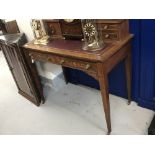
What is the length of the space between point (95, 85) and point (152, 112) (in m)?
0.65

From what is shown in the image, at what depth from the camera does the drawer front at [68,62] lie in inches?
50.9

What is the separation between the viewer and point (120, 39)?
4.55ft

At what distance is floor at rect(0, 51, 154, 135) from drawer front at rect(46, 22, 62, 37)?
720 millimetres

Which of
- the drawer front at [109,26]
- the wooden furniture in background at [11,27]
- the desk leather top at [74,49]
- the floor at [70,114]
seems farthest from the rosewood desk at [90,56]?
the wooden furniture in background at [11,27]

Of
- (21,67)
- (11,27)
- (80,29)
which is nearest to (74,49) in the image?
(80,29)

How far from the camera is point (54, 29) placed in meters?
1.70

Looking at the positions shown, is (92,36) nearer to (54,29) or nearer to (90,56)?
(90,56)

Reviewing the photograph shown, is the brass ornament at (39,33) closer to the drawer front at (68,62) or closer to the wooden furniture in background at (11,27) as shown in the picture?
the drawer front at (68,62)

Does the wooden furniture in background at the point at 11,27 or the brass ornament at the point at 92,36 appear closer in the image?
the brass ornament at the point at 92,36

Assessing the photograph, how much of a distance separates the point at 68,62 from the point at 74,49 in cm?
10

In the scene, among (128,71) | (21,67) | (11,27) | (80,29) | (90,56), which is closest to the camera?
(90,56)

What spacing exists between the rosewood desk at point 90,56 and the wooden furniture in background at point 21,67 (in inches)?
5.0

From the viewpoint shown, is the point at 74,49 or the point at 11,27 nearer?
the point at 74,49

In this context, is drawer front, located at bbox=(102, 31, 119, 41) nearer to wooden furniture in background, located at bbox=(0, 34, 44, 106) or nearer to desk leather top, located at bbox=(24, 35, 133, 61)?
desk leather top, located at bbox=(24, 35, 133, 61)
